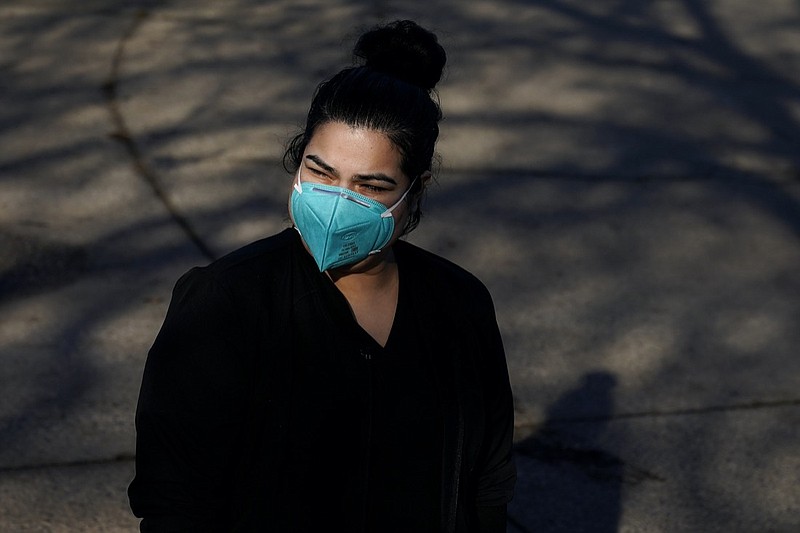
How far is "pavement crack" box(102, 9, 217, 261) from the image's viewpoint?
5.17m

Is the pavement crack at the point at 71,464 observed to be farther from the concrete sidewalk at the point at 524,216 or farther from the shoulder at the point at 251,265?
the shoulder at the point at 251,265

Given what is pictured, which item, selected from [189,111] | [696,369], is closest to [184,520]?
[696,369]

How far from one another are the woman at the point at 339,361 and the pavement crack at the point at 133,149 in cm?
275

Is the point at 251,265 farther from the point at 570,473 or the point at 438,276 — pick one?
the point at 570,473

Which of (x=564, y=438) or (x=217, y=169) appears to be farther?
(x=217, y=169)

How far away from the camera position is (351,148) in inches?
84.8

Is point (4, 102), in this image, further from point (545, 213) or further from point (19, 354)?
point (545, 213)

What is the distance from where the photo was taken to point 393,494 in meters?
2.21

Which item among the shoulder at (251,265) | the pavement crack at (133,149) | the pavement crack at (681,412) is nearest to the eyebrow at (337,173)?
the shoulder at (251,265)

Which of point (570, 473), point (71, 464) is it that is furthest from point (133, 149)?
point (570, 473)

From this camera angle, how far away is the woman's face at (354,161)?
2.15 metres

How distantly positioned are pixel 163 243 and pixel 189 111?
141 cm

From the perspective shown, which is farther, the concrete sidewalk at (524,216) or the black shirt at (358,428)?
the concrete sidewalk at (524,216)

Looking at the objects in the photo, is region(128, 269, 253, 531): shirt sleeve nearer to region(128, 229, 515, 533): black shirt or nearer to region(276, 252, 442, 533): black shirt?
region(128, 229, 515, 533): black shirt
